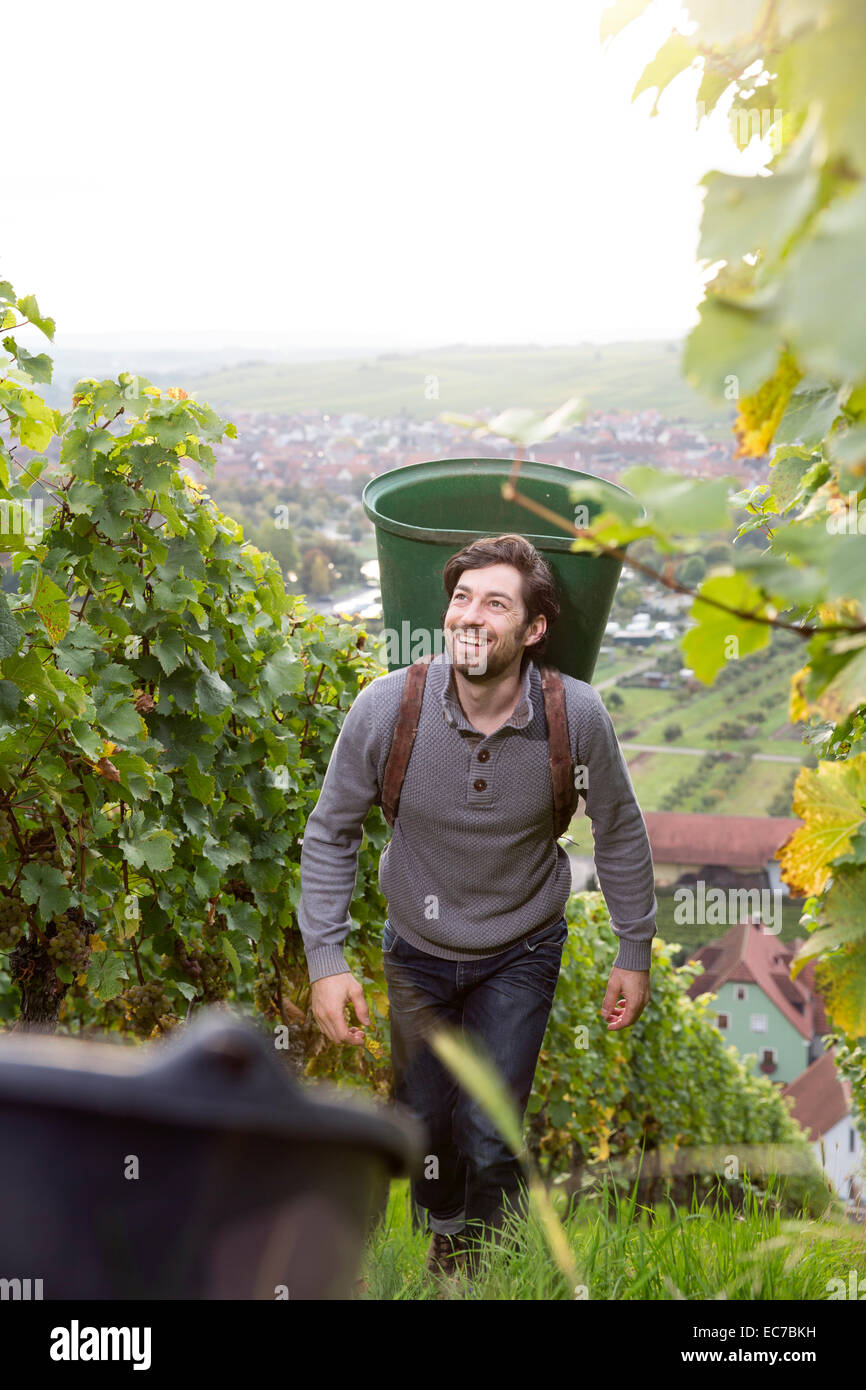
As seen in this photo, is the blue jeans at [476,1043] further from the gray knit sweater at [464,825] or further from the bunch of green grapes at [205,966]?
the bunch of green grapes at [205,966]

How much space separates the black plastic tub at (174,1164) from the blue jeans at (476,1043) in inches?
83.4

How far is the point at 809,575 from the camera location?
83cm

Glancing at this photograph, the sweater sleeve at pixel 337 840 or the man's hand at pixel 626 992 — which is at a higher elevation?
the sweater sleeve at pixel 337 840

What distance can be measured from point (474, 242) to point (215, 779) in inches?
2231

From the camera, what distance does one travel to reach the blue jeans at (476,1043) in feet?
9.07

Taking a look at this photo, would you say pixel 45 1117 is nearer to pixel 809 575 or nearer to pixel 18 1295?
pixel 18 1295

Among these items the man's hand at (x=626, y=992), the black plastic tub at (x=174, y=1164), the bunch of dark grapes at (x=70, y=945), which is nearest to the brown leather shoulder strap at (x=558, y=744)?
the man's hand at (x=626, y=992)

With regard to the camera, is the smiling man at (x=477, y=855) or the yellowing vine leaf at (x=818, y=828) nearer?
the yellowing vine leaf at (x=818, y=828)

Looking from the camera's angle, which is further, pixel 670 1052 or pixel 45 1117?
pixel 670 1052

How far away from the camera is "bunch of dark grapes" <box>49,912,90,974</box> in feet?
9.81

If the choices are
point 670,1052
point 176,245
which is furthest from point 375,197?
point 670,1052

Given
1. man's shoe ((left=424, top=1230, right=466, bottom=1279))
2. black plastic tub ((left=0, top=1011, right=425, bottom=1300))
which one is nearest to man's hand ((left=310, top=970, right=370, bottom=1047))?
man's shoe ((left=424, top=1230, right=466, bottom=1279))

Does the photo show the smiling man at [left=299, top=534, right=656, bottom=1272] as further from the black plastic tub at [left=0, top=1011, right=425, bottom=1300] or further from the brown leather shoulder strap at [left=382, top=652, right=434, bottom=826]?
the black plastic tub at [left=0, top=1011, right=425, bottom=1300]
